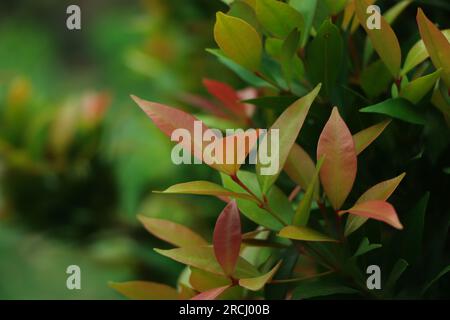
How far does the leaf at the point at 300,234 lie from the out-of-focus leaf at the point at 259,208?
42mm

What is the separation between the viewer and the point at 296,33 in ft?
2.01

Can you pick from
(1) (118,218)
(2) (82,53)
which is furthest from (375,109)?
(2) (82,53)

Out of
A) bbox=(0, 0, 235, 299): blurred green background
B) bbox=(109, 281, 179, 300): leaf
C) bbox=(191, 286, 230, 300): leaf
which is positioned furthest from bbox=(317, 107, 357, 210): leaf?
bbox=(0, 0, 235, 299): blurred green background

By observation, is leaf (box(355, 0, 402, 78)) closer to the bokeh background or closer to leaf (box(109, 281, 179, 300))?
leaf (box(109, 281, 179, 300))

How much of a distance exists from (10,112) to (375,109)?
0.99 metres

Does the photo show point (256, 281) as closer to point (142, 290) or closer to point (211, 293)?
point (211, 293)

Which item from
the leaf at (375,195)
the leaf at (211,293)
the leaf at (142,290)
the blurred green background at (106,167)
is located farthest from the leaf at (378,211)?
the blurred green background at (106,167)

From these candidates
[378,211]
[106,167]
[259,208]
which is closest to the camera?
[378,211]

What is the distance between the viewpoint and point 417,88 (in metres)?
0.62

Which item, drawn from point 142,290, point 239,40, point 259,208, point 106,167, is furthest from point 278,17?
point 106,167

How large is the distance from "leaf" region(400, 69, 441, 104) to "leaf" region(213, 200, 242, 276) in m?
0.18

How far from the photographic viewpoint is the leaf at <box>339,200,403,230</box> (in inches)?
20.7

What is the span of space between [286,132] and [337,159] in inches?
1.8
